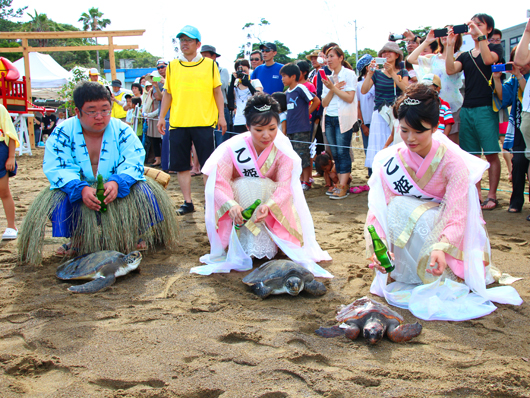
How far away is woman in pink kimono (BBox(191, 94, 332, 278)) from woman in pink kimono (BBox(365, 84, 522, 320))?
714mm

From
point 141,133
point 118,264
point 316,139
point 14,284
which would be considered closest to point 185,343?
point 118,264

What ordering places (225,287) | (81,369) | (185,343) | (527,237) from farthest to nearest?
(527,237) < (225,287) < (185,343) < (81,369)

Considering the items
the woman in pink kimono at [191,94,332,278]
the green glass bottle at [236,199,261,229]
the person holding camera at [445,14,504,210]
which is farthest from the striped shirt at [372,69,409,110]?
the green glass bottle at [236,199,261,229]

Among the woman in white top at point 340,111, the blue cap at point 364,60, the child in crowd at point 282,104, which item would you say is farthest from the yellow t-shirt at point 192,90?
the blue cap at point 364,60

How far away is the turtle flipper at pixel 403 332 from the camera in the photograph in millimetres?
2059

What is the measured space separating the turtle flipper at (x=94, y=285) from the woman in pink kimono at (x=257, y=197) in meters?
0.61

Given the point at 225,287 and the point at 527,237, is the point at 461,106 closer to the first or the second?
the point at 527,237

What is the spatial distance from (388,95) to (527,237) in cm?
226

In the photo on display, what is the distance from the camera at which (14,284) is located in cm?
290

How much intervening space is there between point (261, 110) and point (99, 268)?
1.56m

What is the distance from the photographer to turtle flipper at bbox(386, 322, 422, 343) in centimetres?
206

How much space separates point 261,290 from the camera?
2.62 m

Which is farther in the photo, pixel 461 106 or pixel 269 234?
pixel 461 106

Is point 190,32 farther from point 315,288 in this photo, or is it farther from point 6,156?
point 315,288
